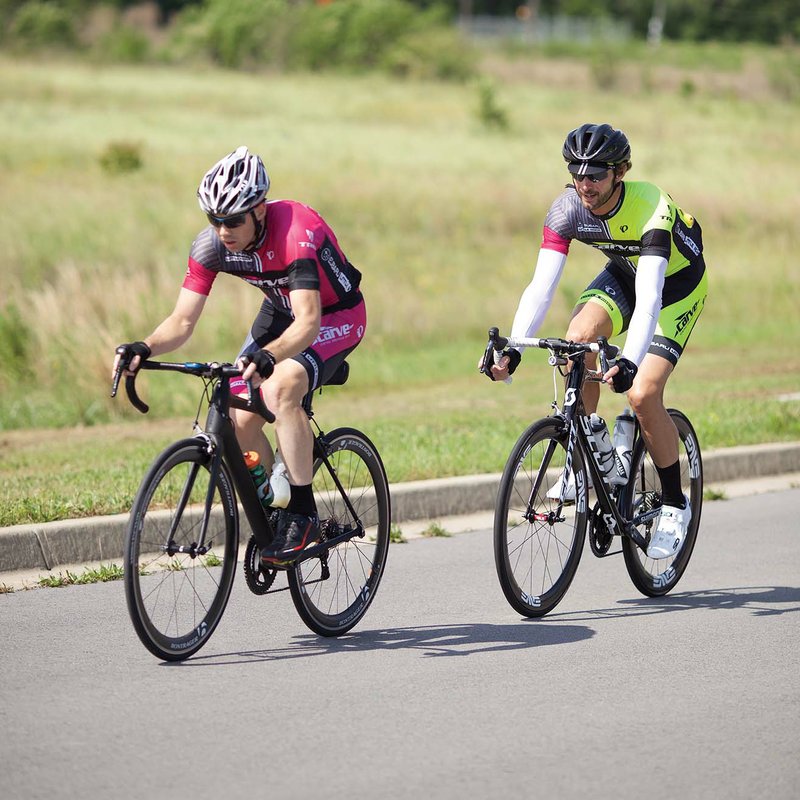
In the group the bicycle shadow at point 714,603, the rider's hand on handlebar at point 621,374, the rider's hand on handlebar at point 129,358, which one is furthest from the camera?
the bicycle shadow at point 714,603

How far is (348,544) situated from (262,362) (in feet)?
4.39

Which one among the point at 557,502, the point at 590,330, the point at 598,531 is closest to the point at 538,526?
the point at 557,502

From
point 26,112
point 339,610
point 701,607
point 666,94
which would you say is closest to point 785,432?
point 701,607

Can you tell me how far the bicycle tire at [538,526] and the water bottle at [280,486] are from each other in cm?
93

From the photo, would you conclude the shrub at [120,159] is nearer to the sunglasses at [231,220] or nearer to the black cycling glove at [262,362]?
the sunglasses at [231,220]

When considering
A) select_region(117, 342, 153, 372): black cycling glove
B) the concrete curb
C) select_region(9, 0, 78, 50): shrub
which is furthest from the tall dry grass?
select_region(9, 0, 78, 50): shrub

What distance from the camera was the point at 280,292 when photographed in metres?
6.30

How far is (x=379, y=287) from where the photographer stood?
20953 millimetres

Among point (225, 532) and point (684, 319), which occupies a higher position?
point (684, 319)

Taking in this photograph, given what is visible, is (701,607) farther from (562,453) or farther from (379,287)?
(379,287)

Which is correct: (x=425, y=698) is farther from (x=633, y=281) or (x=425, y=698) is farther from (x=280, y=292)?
(x=633, y=281)

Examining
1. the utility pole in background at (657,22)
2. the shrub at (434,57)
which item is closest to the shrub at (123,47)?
the shrub at (434,57)

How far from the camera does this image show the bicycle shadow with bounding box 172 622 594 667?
6.06 meters

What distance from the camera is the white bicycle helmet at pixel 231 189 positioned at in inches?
231
